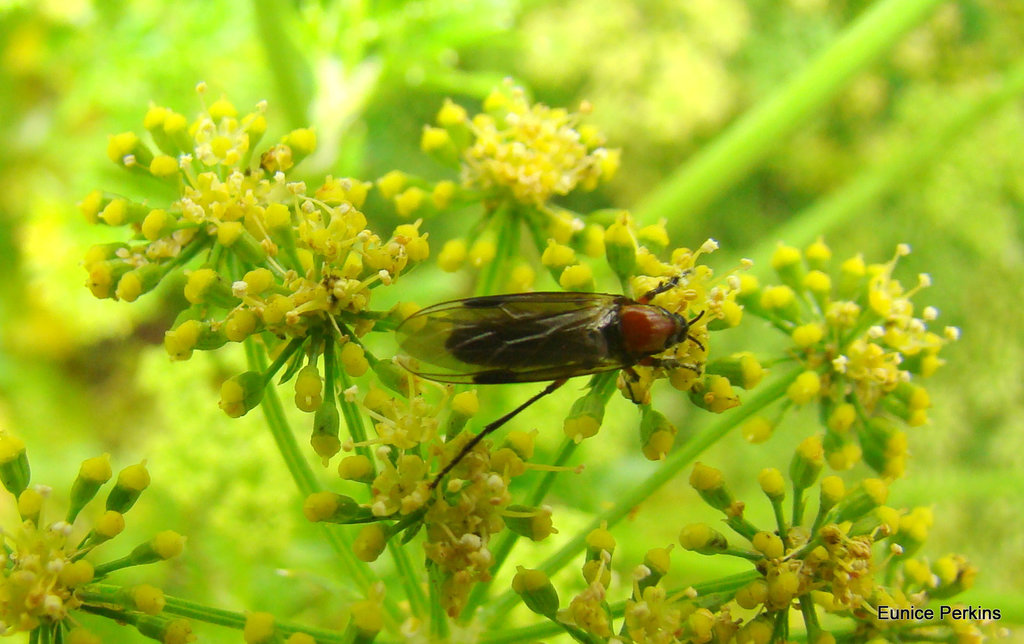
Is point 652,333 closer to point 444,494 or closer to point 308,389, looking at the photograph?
point 444,494

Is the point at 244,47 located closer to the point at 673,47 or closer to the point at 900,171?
the point at 673,47

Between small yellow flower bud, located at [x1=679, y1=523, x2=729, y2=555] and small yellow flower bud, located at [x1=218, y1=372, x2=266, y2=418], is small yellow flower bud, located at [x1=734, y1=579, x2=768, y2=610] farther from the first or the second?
small yellow flower bud, located at [x1=218, y1=372, x2=266, y2=418]

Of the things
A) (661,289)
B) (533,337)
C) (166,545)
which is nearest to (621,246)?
(661,289)

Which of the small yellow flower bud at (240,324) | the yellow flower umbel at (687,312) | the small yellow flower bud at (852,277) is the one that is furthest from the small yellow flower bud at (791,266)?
the small yellow flower bud at (240,324)

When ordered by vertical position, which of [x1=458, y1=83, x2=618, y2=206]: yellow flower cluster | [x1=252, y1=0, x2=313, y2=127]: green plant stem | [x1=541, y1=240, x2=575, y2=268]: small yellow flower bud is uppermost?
[x1=252, y1=0, x2=313, y2=127]: green plant stem

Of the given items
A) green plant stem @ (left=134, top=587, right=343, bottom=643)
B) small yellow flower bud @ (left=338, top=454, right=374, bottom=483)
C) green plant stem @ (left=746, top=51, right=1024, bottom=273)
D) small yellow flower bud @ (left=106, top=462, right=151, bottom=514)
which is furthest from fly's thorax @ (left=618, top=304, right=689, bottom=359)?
green plant stem @ (left=746, top=51, right=1024, bottom=273)

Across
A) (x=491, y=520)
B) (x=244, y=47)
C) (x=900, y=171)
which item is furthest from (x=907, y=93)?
(x=491, y=520)

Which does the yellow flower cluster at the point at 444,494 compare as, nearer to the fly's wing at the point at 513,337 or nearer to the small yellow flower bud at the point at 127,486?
the fly's wing at the point at 513,337
